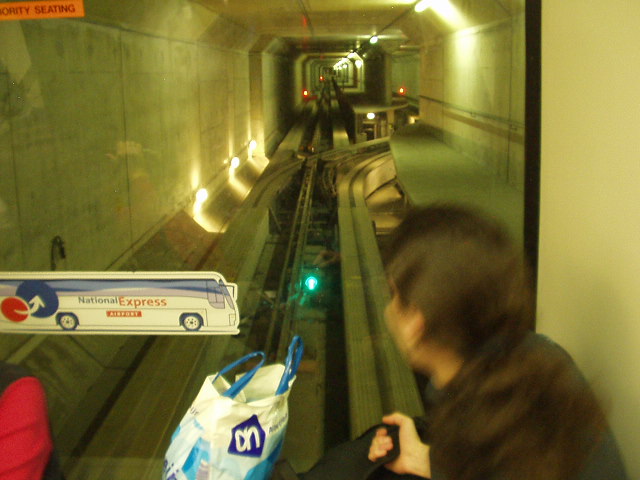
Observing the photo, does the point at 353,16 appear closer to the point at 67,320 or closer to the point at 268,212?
the point at 268,212

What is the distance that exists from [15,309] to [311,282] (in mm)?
4597

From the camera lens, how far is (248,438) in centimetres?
181

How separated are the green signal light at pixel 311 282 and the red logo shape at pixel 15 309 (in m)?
4.41

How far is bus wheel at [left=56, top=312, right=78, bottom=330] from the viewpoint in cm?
241

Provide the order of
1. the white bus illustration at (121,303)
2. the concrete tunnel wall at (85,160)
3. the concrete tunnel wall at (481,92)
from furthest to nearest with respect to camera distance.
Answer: the concrete tunnel wall at (85,160)
the concrete tunnel wall at (481,92)
the white bus illustration at (121,303)

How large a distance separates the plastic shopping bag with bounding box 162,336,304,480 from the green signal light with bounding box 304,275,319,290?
16.0 ft

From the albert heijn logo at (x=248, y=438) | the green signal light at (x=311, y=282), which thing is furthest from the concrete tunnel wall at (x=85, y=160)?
the green signal light at (x=311, y=282)

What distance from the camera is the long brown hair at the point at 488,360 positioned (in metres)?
0.96

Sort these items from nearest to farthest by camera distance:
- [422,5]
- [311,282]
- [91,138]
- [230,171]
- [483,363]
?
[483,363], [91,138], [422,5], [311,282], [230,171]

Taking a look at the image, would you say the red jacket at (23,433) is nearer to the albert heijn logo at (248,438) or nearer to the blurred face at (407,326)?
the albert heijn logo at (248,438)

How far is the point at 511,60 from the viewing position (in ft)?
8.87

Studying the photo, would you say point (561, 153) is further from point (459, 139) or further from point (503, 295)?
point (459, 139)

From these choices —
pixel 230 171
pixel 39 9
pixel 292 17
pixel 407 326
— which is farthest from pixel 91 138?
pixel 230 171

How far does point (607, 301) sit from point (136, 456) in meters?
2.32
